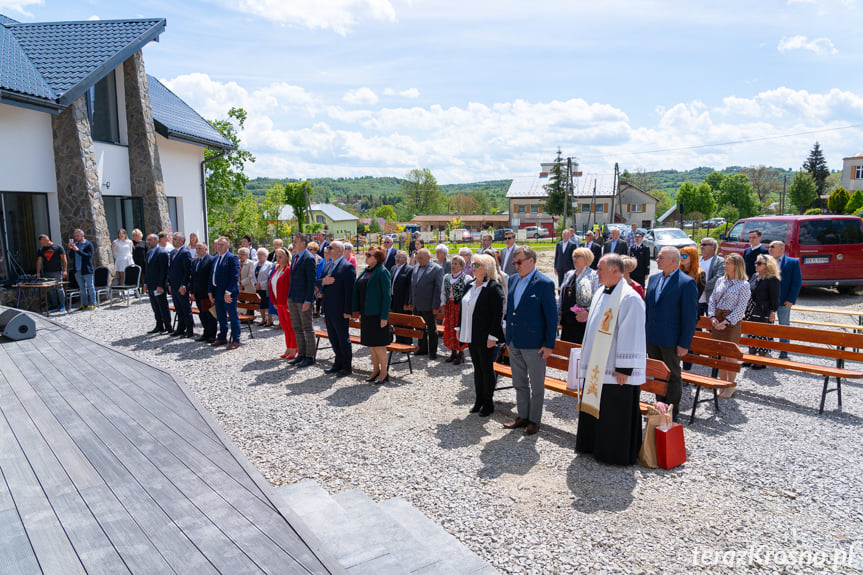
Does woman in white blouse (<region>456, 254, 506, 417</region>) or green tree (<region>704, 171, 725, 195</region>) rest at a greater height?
green tree (<region>704, 171, 725, 195</region>)

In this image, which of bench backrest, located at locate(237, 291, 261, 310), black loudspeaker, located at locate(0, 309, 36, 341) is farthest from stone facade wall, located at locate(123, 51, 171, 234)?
black loudspeaker, located at locate(0, 309, 36, 341)

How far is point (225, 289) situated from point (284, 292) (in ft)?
4.48

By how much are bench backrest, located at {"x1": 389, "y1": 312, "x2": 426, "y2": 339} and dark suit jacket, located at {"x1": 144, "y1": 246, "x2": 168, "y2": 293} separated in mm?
5247

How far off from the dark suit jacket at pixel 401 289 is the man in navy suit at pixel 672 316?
4.55 metres

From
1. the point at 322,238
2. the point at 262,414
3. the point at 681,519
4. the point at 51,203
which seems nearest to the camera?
the point at 681,519

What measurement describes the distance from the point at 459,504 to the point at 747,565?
2.05 meters

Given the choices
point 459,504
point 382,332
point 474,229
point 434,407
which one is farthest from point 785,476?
point 474,229

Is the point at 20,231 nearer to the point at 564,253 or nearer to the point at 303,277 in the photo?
the point at 303,277

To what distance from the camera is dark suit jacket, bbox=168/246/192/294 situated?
429 inches

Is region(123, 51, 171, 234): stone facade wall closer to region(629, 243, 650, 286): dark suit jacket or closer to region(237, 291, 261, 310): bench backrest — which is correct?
region(237, 291, 261, 310): bench backrest

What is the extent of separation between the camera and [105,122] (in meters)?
17.3

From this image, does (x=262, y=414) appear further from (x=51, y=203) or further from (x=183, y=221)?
(x=183, y=221)

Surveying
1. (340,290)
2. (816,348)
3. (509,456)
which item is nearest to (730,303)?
(816,348)

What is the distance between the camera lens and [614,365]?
5.08 m
